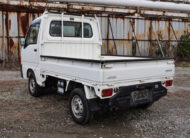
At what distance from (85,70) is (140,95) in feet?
3.83

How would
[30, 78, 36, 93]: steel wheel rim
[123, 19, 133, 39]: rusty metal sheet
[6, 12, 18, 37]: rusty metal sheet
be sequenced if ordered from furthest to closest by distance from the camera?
[123, 19, 133, 39]: rusty metal sheet, [6, 12, 18, 37]: rusty metal sheet, [30, 78, 36, 93]: steel wheel rim

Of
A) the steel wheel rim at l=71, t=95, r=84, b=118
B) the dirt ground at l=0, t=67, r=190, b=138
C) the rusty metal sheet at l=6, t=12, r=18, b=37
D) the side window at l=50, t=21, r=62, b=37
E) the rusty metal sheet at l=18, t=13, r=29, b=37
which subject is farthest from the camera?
the rusty metal sheet at l=18, t=13, r=29, b=37

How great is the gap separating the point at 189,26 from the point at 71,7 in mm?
10757

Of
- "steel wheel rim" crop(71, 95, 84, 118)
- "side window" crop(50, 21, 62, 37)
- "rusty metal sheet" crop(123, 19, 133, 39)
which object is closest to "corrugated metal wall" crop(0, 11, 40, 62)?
"rusty metal sheet" crop(123, 19, 133, 39)

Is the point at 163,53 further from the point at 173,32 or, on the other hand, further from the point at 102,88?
the point at 102,88

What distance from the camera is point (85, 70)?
365 centimetres

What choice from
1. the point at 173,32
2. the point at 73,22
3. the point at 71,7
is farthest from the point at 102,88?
the point at 173,32

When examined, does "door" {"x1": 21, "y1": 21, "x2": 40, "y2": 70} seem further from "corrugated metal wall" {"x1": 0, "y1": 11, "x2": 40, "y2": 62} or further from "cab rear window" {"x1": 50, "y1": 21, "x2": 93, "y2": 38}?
"corrugated metal wall" {"x1": 0, "y1": 11, "x2": 40, "y2": 62}

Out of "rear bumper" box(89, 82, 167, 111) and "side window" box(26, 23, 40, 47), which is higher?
"side window" box(26, 23, 40, 47)

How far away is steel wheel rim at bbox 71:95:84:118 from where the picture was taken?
4.03 metres

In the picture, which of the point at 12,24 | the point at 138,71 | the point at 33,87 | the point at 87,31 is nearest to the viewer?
Result: the point at 138,71

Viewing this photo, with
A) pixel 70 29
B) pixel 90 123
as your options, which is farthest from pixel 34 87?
pixel 90 123

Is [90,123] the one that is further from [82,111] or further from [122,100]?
[122,100]

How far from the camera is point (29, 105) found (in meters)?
5.37
